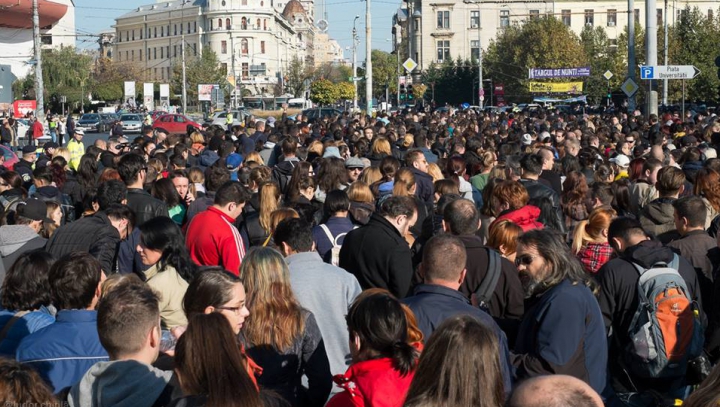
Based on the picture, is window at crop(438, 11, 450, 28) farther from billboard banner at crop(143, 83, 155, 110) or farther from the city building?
billboard banner at crop(143, 83, 155, 110)

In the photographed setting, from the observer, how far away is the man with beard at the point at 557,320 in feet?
16.3

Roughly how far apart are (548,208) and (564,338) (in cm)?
393

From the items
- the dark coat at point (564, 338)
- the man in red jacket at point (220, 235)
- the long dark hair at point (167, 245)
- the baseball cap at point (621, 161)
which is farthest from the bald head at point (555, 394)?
the baseball cap at point (621, 161)

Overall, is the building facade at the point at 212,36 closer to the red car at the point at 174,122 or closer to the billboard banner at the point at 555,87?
the billboard banner at the point at 555,87

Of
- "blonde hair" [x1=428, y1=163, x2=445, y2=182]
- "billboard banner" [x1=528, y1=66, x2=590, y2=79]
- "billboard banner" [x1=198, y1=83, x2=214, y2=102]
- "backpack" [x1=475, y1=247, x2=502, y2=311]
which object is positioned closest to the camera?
"backpack" [x1=475, y1=247, x2=502, y2=311]

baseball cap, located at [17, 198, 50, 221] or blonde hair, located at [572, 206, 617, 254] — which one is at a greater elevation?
baseball cap, located at [17, 198, 50, 221]

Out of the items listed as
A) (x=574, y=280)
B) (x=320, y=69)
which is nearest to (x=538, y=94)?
(x=320, y=69)

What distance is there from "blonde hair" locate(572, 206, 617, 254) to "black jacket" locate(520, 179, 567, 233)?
1155 millimetres

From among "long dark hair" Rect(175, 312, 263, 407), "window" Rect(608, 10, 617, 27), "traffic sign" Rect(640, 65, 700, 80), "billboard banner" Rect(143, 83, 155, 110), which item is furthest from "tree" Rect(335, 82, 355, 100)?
"long dark hair" Rect(175, 312, 263, 407)

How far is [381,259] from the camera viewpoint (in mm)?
6785

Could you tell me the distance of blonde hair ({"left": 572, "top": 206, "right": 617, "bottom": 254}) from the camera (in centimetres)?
721

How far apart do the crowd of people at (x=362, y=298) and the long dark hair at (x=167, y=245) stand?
0.01 meters

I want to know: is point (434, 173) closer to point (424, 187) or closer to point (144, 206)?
point (424, 187)

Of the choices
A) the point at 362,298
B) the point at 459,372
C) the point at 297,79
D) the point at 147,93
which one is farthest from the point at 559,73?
the point at 459,372
